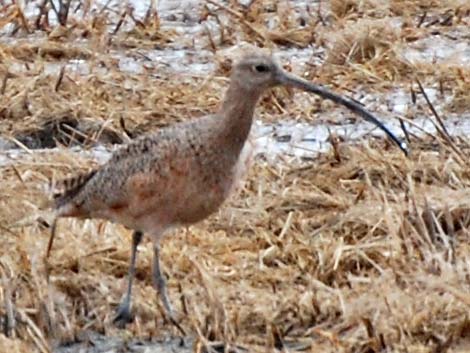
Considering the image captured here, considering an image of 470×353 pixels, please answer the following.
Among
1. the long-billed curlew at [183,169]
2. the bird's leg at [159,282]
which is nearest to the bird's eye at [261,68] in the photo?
the long-billed curlew at [183,169]

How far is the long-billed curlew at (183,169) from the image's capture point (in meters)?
7.01

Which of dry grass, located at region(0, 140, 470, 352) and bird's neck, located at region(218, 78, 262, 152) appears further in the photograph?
bird's neck, located at region(218, 78, 262, 152)

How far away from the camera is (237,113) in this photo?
7.17 metres

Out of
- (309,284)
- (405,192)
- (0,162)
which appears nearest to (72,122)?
(0,162)

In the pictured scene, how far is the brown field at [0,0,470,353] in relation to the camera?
6879 mm

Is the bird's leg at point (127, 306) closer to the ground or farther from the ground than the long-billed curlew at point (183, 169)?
closer to the ground

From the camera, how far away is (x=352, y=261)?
25.3 ft

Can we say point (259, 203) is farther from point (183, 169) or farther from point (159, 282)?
point (183, 169)

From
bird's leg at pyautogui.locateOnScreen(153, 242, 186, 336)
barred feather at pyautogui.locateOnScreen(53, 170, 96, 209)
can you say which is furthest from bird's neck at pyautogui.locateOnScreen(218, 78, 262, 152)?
barred feather at pyautogui.locateOnScreen(53, 170, 96, 209)

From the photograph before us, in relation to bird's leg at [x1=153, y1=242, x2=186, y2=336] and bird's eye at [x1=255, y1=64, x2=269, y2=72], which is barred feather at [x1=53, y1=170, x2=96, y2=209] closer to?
bird's leg at [x1=153, y1=242, x2=186, y2=336]

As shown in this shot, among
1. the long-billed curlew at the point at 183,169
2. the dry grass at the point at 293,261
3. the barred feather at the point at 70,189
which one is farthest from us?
the barred feather at the point at 70,189

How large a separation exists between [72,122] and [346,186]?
73.3 inches

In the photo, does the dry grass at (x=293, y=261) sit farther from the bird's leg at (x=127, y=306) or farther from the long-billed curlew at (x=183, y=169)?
the long-billed curlew at (x=183, y=169)

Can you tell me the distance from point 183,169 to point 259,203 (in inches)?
67.4
